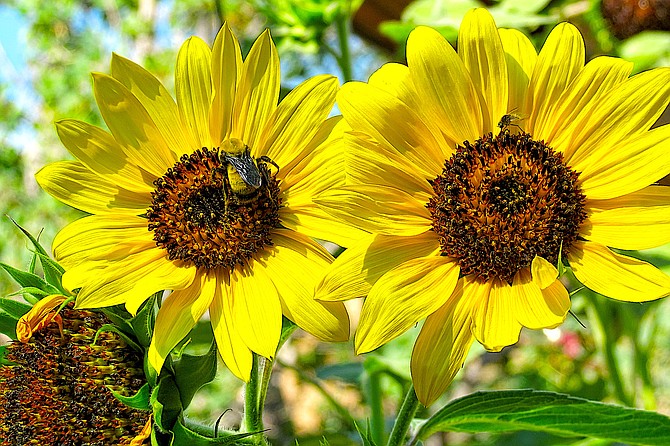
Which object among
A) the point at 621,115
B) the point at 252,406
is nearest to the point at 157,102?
the point at 252,406

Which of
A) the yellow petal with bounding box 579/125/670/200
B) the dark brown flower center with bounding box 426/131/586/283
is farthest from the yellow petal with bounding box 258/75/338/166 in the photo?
the yellow petal with bounding box 579/125/670/200

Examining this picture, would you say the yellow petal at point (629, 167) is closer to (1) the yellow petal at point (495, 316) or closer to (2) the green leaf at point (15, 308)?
(1) the yellow petal at point (495, 316)

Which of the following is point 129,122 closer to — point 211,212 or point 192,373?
point 211,212

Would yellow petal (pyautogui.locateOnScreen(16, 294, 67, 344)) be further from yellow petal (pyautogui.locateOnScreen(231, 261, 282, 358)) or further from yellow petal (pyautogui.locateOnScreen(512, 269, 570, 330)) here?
yellow petal (pyautogui.locateOnScreen(512, 269, 570, 330))

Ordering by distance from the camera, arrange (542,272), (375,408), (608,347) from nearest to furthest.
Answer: (542,272)
(375,408)
(608,347)

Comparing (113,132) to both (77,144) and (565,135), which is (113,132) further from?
(565,135)

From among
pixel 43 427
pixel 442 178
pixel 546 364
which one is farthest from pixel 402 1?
pixel 43 427
